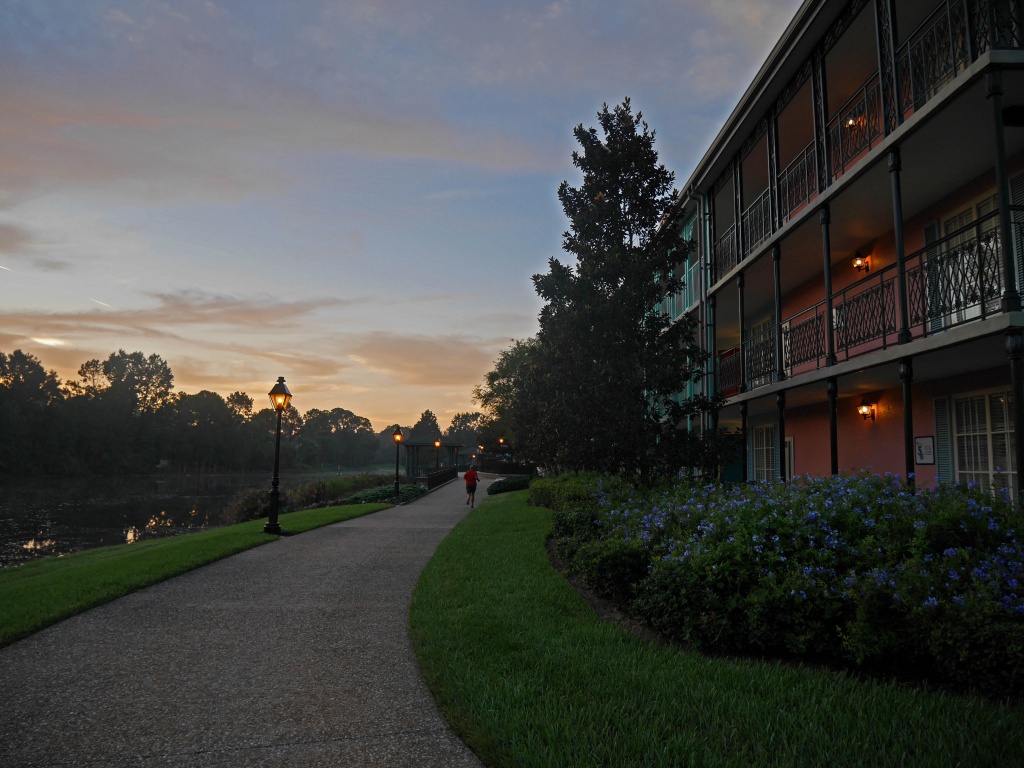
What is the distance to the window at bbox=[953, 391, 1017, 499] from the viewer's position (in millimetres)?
9023

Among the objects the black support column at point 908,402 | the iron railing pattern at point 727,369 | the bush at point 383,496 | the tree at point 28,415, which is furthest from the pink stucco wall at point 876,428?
the tree at point 28,415

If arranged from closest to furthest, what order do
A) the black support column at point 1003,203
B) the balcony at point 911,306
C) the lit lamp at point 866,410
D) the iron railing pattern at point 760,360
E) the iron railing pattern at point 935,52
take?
the black support column at point 1003,203
the balcony at point 911,306
the iron railing pattern at point 935,52
the lit lamp at point 866,410
the iron railing pattern at point 760,360

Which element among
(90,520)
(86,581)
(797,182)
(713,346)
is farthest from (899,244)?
(90,520)

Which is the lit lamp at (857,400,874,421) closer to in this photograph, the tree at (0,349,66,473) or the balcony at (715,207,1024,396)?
the balcony at (715,207,1024,396)

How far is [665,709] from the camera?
3.68 meters

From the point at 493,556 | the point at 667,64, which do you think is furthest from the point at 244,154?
the point at 493,556

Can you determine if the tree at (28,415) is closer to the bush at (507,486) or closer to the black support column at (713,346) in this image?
the bush at (507,486)

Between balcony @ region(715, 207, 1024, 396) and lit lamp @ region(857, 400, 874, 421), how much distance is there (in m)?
1.06

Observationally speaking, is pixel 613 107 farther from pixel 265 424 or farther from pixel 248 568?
pixel 265 424

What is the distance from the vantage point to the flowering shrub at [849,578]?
13.0 ft

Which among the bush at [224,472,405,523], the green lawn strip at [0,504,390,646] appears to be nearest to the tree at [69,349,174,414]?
the bush at [224,472,405,523]

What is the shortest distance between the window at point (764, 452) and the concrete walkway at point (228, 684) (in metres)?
12.6

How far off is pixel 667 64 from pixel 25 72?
12432 mm

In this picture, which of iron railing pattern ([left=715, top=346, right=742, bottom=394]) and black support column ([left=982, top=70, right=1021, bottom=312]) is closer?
black support column ([left=982, top=70, right=1021, bottom=312])
